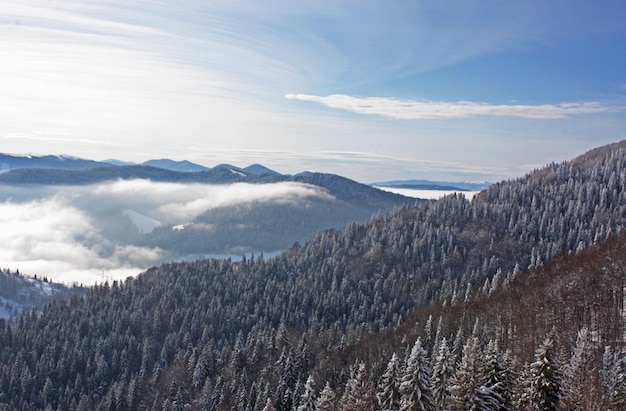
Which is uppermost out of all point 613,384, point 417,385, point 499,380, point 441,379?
point 499,380

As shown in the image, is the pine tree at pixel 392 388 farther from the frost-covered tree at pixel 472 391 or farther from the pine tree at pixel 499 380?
the pine tree at pixel 499 380

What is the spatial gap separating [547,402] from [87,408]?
169m

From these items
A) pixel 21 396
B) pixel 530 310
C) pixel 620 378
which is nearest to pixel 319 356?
pixel 530 310

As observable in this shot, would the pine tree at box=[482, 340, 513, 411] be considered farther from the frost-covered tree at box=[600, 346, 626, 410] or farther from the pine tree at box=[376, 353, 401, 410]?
the frost-covered tree at box=[600, 346, 626, 410]

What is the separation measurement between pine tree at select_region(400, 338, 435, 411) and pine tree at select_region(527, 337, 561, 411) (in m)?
11.3

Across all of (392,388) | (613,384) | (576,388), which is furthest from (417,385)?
(613,384)

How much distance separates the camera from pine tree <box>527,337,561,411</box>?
1905 inches

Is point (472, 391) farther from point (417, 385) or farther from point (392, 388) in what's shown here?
point (392, 388)

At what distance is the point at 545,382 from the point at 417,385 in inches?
546

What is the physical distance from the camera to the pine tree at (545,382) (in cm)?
4838

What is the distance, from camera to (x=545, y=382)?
4853 cm

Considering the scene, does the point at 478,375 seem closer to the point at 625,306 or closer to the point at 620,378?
the point at 620,378

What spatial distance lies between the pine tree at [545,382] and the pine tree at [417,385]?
11276 mm

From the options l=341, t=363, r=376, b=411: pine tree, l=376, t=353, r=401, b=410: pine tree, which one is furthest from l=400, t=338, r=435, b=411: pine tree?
l=376, t=353, r=401, b=410: pine tree
